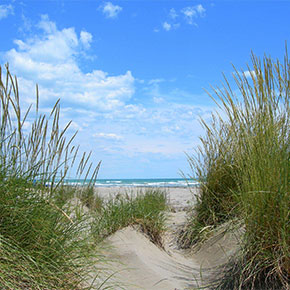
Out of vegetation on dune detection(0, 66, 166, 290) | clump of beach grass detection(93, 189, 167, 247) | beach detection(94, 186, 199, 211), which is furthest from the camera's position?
beach detection(94, 186, 199, 211)

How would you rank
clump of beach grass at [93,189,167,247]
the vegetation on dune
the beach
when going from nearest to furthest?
1. the vegetation on dune
2. clump of beach grass at [93,189,167,247]
3. the beach

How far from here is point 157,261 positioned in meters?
3.54

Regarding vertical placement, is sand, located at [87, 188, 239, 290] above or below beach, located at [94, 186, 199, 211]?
below

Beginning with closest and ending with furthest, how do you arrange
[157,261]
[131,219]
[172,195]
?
[157,261]
[131,219]
[172,195]

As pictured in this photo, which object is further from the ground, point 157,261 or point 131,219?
point 131,219

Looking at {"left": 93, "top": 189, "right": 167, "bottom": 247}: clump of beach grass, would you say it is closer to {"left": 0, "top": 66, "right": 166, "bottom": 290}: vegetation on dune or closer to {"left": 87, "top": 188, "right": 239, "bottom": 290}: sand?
{"left": 87, "top": 188, "right": 239, "bottom": 290}: sand

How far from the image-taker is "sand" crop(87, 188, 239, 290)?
3.05 meters

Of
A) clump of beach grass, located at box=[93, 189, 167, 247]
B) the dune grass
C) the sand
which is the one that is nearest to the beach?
clump of beach grass, located at box=[93, 189, 167, 247]

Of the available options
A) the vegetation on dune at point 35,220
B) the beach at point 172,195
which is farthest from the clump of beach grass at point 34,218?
the beach at point 172,195

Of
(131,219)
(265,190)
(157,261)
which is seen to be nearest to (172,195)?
(131,219)

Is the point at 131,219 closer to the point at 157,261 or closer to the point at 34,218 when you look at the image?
the point at 157,261

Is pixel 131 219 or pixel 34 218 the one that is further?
pixel 131 219

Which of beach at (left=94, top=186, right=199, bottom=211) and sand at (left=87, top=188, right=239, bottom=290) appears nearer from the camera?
sand at (left=87, top=188, right=239, bottom=290)

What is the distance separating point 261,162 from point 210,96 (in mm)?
977
